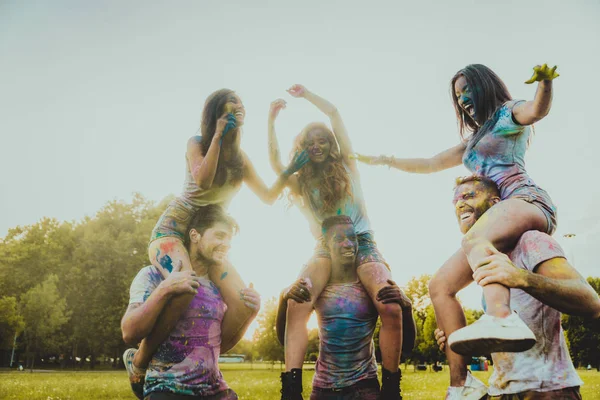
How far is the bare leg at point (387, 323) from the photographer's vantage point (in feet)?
13.6

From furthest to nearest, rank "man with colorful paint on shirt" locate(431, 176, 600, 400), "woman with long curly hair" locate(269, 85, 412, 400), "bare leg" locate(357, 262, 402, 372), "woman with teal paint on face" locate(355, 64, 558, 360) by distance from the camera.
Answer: "woman with long curly hair" locate(269, 85, 412, 400) → "bare leg" locate(357, 262, 402, 372) → "man with colorful paint on shirt" locate(431, 176, 600, 400) → "woman with teal paint on face" locate(355, 64, 558, 360)

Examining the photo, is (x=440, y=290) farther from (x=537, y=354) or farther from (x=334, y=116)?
(x=334, y=116)

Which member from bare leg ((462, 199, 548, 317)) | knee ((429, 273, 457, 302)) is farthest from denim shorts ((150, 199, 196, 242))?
bare leg ((462, 199, 548, 317))

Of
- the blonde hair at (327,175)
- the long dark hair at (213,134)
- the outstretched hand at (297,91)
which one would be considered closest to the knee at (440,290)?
the blonde hair at (327,175)

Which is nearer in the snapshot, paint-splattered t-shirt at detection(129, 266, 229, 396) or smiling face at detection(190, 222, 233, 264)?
paint-splattered t-shirt at detection(129, 266, 229, 396)

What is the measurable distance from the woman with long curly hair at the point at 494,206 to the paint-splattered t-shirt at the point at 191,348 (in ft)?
6.79

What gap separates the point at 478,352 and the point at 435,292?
101cm

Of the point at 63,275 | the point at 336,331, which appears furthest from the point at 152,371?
the point at 63,275

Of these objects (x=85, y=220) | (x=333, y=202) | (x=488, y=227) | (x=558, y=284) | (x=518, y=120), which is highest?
(x=85, y=220)

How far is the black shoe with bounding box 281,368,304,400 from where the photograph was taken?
13.0 feet

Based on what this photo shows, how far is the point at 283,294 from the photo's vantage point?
4.49 metres

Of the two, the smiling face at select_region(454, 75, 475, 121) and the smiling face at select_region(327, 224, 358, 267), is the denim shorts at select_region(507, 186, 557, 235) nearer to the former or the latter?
the smiling face at select_region(454, 75, 475, 121)

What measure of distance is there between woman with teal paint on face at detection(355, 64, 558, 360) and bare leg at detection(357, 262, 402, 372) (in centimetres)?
64

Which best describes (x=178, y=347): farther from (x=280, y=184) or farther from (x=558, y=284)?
(x=558, y=284)
